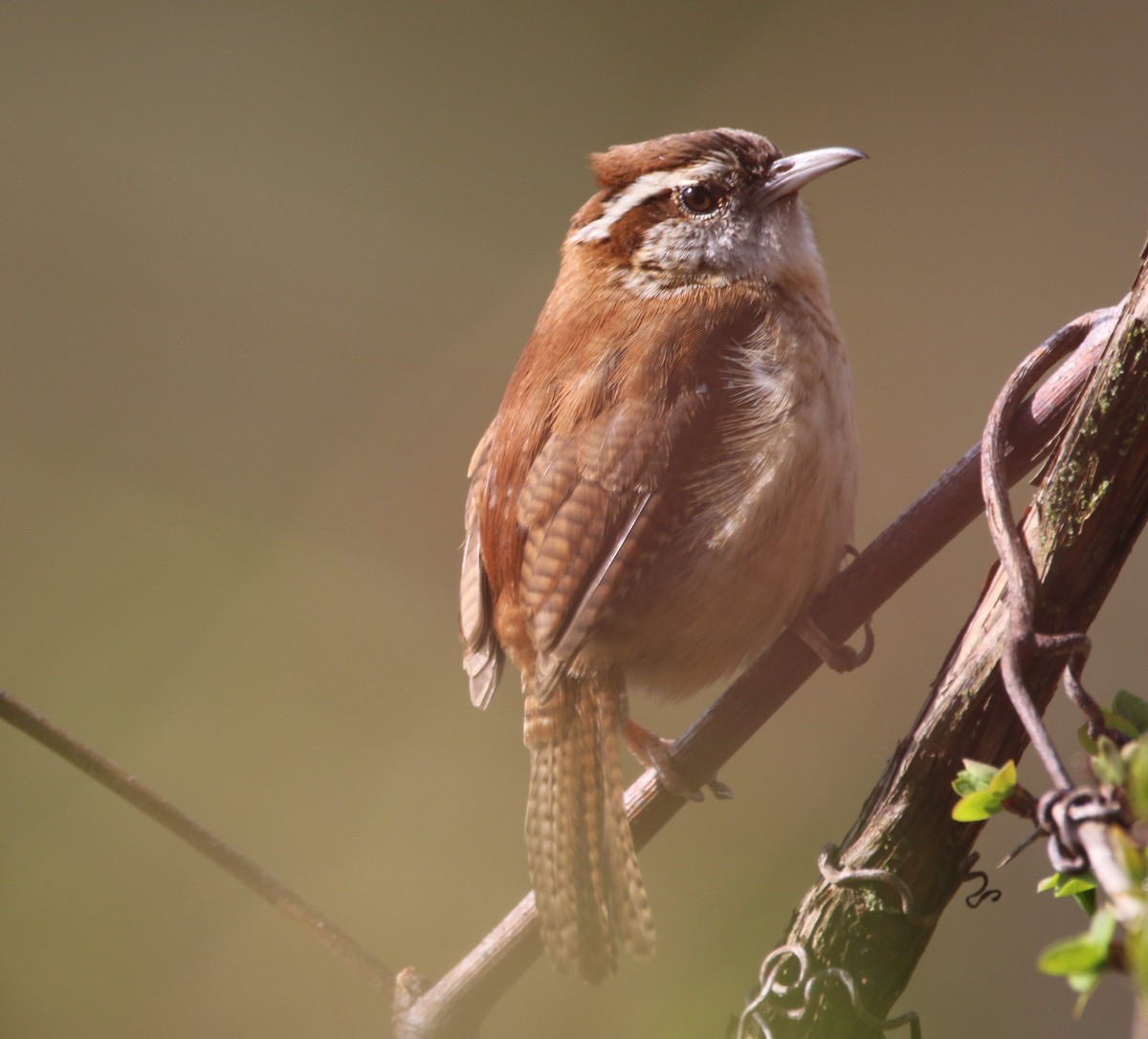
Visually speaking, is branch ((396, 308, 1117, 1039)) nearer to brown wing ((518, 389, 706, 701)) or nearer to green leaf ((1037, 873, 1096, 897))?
brown wing ((518, 389, 706, 701))

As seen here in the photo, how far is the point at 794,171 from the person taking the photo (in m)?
2.08

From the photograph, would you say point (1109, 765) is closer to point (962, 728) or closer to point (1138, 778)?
point (1138, 778)

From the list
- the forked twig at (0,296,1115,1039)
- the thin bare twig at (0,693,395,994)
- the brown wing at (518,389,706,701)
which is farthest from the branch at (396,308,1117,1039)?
the brown wing at (518,389,706,701)

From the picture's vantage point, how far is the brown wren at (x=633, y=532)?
5.37 ft

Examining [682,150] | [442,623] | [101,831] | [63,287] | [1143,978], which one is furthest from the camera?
[63,287]

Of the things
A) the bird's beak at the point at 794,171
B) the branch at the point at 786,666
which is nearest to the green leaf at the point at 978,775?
the branch at the point at 786,666

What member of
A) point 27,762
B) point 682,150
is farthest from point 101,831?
point 682,150

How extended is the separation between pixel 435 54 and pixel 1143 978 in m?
3.98

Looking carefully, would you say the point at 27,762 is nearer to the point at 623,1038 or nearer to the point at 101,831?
the point at 101,831

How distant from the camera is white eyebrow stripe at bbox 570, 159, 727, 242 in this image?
2133 millimetres

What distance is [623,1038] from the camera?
2264 millimetres

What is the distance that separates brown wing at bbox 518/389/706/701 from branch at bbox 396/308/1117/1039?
290 mm

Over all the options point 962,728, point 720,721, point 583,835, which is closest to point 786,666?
point 720,721

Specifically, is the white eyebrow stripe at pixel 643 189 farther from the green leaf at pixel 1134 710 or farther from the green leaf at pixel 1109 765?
the green leaf at pixel 1109 765
